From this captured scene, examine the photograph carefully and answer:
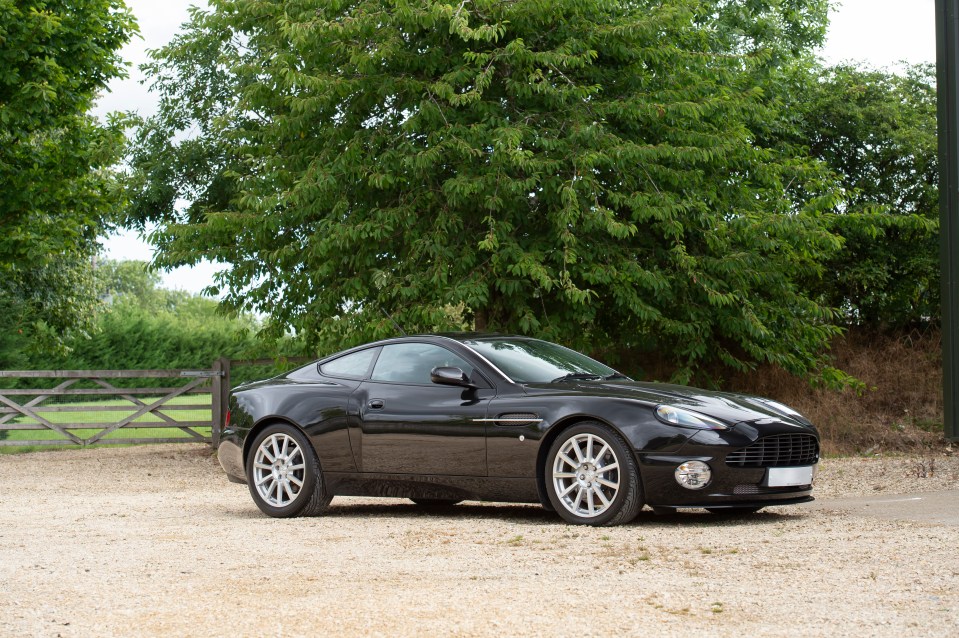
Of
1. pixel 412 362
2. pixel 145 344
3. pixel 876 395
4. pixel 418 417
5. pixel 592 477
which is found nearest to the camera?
pixel 592 477

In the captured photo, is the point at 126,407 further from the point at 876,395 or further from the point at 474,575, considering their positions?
the point at 474,575

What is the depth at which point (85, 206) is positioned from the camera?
21.9 metres

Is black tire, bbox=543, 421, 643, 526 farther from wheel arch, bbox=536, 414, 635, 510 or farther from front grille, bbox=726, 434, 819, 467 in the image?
front grille, bbox=726, 434, 819, 467

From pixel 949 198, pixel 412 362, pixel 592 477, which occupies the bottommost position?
pixel 592 477

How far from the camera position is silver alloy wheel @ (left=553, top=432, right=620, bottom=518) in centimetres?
821

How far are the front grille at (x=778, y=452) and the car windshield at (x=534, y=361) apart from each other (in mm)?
1677

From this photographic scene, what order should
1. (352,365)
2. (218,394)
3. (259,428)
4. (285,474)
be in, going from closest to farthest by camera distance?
1. (285,474)
2. (352,365)
3. (259,428)
4. (218,394)

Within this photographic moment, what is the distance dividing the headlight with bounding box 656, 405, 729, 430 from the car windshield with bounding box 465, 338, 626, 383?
4.08 ft

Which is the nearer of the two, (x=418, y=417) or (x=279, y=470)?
(x=418, y=417)

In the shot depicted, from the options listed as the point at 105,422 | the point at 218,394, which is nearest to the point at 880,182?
the point at 218,394

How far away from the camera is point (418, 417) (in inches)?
362

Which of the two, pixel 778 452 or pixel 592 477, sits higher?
pixel 778 452

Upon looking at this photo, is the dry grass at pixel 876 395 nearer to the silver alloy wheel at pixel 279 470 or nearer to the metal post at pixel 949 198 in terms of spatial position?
the metal post at pixel 949 198

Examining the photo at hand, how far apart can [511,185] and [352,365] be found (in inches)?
195
